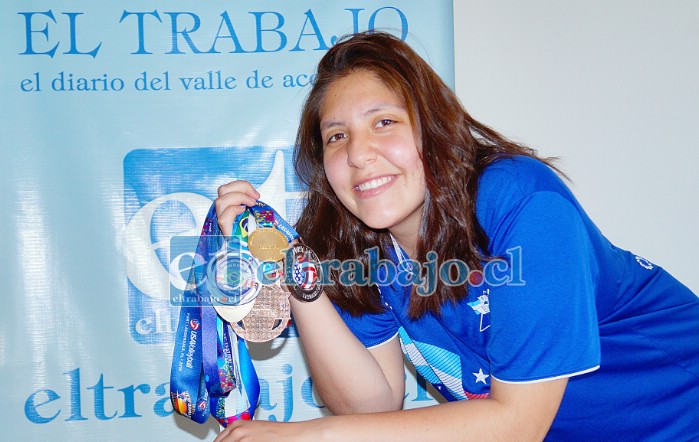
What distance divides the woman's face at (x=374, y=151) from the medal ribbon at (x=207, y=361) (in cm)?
24

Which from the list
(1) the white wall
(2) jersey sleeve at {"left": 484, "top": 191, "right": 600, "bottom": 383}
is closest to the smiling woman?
(2) jersey sleeve at {"left": 484, "top": 191, "right": 600, "bottom": 383}

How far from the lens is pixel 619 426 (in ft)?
3.17

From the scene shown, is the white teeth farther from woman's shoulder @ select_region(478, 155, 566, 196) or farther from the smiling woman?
woman's shoulder @ select_region(478, 155, 566, 196)

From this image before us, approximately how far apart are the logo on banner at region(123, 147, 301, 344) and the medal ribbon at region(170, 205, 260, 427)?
19.0 inches

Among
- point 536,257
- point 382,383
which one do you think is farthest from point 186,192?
point 536,257

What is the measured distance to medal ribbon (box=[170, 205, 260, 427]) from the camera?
110 centimetres

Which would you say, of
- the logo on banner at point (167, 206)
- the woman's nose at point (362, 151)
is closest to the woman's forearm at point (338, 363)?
the woman's nose at point (362, 151)

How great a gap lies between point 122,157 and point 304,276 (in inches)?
27.6

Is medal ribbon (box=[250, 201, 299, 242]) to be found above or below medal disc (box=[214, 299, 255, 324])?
above

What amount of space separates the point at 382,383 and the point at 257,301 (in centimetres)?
28

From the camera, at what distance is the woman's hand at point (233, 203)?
1.07m

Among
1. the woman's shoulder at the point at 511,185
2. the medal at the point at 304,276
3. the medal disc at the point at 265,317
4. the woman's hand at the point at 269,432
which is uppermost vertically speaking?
the woman's shoulder at the point at 511,185

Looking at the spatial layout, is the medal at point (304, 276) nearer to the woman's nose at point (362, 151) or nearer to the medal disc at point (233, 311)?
the medal disc at point (233, 311)

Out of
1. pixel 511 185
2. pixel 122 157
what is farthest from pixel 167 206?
pixel 511 185
